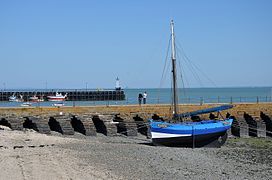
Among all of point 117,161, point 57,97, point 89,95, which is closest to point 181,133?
point 117,161

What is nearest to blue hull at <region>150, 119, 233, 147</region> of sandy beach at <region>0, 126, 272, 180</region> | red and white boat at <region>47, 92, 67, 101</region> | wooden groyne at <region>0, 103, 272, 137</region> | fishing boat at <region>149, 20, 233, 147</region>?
fishing boat at <region>149, 20, 233, 147</region>

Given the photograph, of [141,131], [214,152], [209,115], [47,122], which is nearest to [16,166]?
[214,152]

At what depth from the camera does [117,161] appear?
21844 mm

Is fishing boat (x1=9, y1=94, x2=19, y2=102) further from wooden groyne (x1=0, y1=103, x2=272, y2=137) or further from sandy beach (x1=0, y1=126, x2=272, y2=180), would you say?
sandy beach (x1=0, y1=126, x2=272, y2=180)

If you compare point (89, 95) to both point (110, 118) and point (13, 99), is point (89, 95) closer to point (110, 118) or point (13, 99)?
point (13, 99)

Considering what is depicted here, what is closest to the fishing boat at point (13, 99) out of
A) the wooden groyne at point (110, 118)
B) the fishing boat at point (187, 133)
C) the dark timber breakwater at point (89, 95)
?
the dark timber breakwater at point (89, 95)

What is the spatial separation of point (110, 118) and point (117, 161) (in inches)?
591

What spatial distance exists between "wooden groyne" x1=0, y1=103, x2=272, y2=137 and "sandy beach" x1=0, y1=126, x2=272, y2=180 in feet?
12.9

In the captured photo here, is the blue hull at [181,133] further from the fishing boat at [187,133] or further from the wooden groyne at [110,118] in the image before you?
the wooden groyne at [110,118]

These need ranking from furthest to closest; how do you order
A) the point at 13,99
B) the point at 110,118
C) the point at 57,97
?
the point at 57,97, the point at 13,99, the point at 110,118

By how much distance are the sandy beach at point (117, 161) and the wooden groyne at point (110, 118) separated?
3929 millimetres

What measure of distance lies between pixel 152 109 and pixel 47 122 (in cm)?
895

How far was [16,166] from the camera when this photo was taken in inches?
741

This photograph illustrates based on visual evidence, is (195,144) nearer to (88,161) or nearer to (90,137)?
(90,137)
